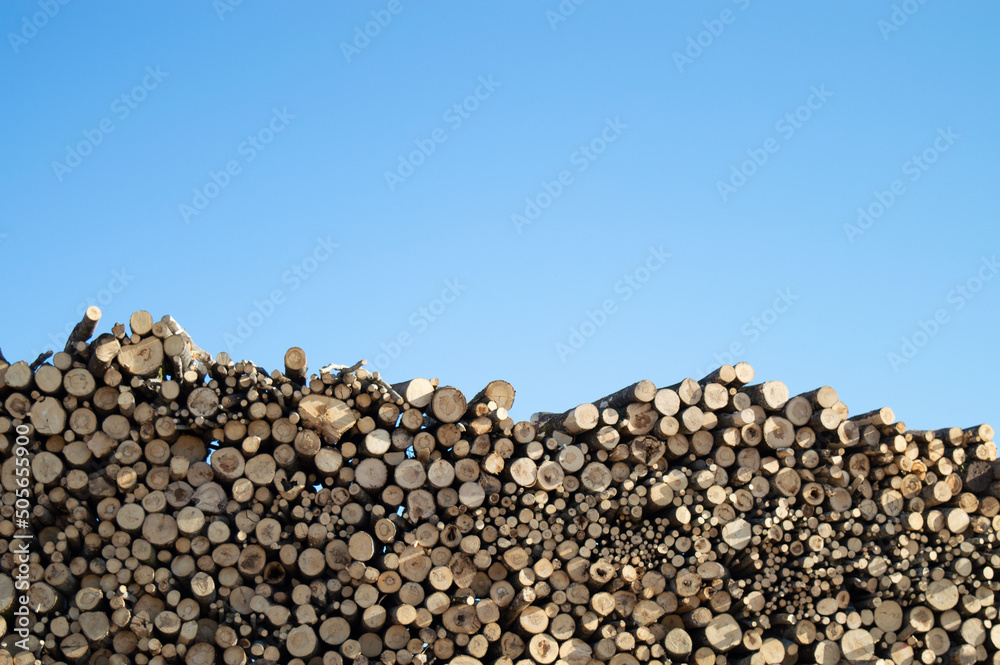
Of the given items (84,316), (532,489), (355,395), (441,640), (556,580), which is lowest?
(441,640)

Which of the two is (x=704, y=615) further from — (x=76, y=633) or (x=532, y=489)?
(x=76, y=633)

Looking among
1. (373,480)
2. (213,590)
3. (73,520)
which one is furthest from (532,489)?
(73,520)

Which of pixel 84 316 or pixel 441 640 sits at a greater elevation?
pixel 84 316

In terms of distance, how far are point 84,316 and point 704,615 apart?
4.71 metres

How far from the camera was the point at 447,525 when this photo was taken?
651 cm

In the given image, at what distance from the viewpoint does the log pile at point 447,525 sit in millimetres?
6246

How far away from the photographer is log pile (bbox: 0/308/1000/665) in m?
6.25

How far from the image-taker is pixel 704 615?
21.5ft

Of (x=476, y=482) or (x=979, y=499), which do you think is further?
(x=979, y=499)

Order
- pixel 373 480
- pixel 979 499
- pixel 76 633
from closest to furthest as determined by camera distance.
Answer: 1. pixel 76 633
2. pixel 373 480
3. pixel 979 499

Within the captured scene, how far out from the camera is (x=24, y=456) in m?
6.32

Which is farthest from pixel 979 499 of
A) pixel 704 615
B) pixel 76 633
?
pixel 76 633

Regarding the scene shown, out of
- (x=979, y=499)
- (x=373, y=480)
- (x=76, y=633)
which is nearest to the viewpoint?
(x=76, y=633)

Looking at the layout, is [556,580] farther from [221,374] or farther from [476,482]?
[221,374]
